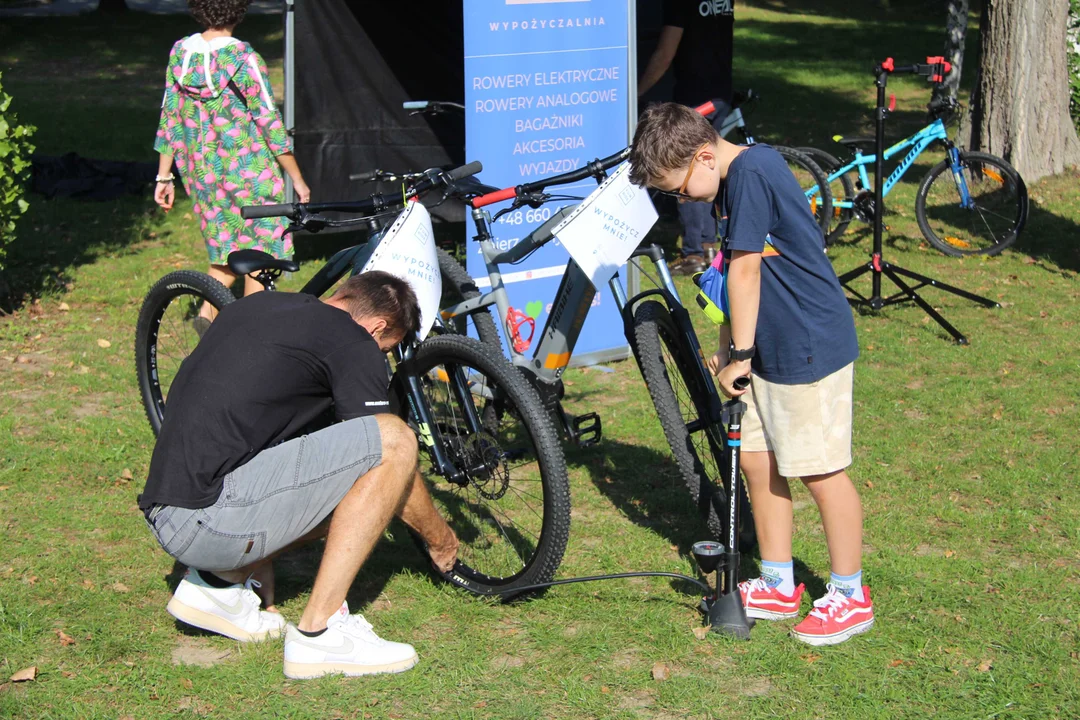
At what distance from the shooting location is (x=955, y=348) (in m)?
6.57

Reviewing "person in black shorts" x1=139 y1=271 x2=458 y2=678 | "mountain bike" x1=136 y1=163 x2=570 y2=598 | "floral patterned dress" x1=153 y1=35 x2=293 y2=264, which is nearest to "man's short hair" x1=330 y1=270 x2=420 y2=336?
"person in black shorts" x1=139 y1=271 x2=458 y2=678

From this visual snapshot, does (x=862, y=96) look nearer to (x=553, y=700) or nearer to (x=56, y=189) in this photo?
(x=56, y=189)

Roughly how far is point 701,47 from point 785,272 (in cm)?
483

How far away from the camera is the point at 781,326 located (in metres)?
3.45

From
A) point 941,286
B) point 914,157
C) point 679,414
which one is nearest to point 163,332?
point 679,414

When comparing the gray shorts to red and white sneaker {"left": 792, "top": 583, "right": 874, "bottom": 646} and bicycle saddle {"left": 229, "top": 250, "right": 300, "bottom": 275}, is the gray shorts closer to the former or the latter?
bicycle saddle {"left": 229, "top": 250, "right": 300, "bottom": 275}

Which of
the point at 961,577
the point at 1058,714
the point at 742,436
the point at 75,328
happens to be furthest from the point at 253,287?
the point at 1058,714

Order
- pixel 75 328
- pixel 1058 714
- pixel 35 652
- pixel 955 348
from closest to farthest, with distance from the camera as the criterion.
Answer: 1. pixel 1058 714
2. pixel 35 652
3. pixel 955 348
4. pixel 75 328

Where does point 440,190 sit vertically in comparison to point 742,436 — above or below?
above

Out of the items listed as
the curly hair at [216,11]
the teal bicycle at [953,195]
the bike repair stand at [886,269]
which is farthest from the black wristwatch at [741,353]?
the teal bicycle at [953,195]

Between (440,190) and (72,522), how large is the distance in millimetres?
2041

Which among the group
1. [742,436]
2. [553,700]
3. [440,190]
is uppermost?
[440,190]

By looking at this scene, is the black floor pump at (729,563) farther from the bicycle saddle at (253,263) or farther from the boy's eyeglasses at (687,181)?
the bicycle saddle at (253,263)

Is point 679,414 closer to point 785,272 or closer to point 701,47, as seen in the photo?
point 785,272
